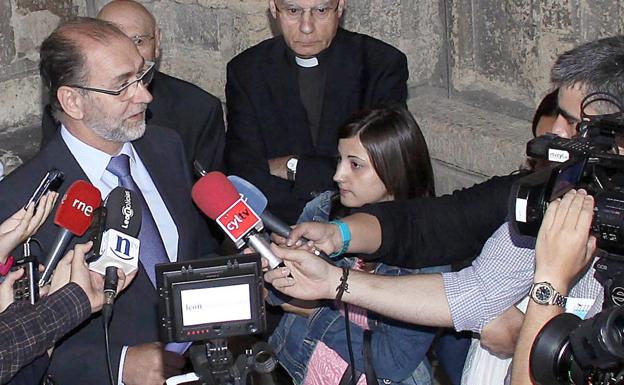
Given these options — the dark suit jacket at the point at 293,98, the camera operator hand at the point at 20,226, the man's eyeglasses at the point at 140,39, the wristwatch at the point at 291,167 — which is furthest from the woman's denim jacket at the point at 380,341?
the man's eyeglasses at the point at 140,39

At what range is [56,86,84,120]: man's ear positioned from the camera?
13.0 feet

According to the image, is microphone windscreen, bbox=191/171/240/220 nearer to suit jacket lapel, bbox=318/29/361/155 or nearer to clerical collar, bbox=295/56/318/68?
suit jacket lapel, bbox=318/29/361/155

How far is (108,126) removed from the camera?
394 cm

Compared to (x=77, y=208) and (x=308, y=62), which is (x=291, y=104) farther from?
(x=77, y=208)

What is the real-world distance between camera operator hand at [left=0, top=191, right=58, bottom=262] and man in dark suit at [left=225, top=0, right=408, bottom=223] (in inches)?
53.6

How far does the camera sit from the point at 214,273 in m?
2.87

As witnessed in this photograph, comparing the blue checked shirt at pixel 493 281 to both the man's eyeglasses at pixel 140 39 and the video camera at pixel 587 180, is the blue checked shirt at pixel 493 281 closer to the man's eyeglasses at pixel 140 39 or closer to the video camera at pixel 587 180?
the video camera at pixel 587 180

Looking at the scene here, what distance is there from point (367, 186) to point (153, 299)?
0.81 meters

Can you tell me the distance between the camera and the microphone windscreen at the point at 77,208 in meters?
3.47

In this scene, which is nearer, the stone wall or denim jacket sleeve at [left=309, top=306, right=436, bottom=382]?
Answer: denim jacket sleeve at [left=309, top=306, right=436, bottom=382]

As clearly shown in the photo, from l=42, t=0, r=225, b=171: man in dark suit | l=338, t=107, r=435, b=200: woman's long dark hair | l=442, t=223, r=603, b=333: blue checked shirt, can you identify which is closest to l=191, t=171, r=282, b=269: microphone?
l=442, t=223, r=603, b=333: blue checked shirt

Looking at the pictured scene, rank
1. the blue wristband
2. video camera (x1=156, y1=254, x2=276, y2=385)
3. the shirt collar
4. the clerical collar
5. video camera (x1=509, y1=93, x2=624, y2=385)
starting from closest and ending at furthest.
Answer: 1. video camera (x1=509, y1=93, x2=624, y2=385)
2. video camera (x1=156, y1=254, x2=276, y2=385)
3. the blue wristband
4. the shirt collar
5. the clerical collar

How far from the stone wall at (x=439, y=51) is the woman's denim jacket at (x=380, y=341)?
65.7 inches

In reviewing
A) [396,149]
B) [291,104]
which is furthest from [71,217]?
[291,104]
